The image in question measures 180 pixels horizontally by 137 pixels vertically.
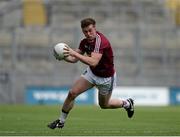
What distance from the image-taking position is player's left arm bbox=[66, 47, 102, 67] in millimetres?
12773

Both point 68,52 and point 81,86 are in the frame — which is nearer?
point 68,52

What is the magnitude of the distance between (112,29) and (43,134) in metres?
20.5

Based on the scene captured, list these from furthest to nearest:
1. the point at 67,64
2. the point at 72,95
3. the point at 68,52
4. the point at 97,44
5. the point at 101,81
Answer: the point at 67,64
the point at 101,81
the point at 72,95
the point at 97,44
the point at 68,52

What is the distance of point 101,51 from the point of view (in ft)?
43.8

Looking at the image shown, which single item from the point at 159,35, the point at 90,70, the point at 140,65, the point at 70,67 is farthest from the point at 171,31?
the point at 90,70

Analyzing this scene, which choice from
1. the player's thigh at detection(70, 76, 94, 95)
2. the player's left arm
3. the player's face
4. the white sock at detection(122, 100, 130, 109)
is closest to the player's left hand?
the player's left arm

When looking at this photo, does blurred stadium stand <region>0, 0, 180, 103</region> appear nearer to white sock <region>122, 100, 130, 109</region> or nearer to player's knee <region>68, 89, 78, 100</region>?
white sock <region>122, 100, 130, 109</region>

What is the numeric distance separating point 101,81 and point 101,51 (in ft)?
2.92

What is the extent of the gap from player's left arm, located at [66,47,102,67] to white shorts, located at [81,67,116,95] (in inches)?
30.2

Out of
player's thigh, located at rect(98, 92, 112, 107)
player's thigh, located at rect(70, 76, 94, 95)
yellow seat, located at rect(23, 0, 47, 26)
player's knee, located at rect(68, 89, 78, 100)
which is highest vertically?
yellow seat, located at rect(23, 0, 47, 26)

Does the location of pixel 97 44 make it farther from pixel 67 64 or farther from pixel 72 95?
pixel 67 64

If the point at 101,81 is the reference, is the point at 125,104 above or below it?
below

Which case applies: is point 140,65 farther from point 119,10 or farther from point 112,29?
point 119,10

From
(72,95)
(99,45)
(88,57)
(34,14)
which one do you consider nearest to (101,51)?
(99,45)
